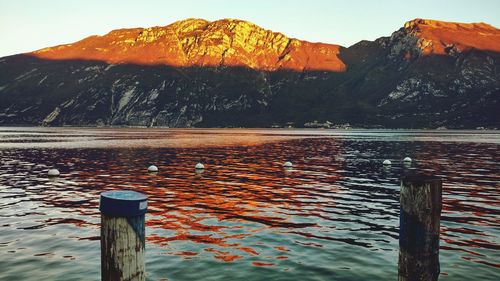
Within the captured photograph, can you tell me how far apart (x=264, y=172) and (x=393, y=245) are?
29.5m

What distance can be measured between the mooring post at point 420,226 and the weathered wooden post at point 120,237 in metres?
6.25

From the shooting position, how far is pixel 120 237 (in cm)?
781

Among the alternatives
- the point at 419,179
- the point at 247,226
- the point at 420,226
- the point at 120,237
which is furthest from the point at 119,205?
the point at 247,226

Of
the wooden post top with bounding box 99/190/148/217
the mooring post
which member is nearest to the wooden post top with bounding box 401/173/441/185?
the mooring post

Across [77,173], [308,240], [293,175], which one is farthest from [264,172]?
[308,240]

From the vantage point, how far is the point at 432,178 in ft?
32.0

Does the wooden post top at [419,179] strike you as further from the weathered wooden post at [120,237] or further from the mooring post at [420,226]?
the weathered wooden post at [120,237]

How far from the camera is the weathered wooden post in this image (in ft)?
25.7

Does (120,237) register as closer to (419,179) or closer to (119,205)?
(119,205)

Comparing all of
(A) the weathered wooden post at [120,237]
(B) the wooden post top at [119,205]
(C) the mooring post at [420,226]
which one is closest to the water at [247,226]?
(C) the mooring post at [420,226]

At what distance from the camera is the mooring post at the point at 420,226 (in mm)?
9750

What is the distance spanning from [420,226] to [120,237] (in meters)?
6.81

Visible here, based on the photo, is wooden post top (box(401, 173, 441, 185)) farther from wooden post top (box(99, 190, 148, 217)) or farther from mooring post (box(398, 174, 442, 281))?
wooden post top (box(99, 190, 148, 217))

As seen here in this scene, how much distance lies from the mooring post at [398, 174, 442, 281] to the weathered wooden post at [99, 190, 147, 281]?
6251 millimetres
